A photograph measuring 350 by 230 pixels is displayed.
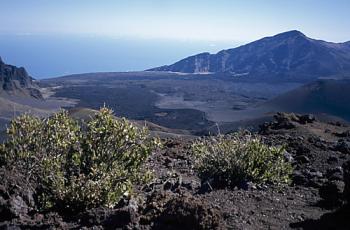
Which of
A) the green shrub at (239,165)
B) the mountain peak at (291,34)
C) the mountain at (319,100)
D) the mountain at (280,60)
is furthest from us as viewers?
the mountain peak at (291,34)

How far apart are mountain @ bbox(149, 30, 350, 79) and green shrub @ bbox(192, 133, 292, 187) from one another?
97.0 metres

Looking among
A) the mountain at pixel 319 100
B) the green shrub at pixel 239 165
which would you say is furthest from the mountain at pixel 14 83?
the green shrub at pixel 239 165

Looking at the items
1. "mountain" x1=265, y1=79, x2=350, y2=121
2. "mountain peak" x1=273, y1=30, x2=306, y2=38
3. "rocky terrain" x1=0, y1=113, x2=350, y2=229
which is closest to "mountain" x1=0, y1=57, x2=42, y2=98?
"mountain" x1=265, y1=79, x2=350, y2=121

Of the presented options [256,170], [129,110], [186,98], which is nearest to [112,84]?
[186,98]

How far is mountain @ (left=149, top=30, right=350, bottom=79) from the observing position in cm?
10838

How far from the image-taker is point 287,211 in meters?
5.91

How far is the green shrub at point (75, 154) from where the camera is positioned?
227 inches

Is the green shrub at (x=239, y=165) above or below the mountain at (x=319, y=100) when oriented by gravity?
above

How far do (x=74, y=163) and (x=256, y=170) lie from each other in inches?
95.1

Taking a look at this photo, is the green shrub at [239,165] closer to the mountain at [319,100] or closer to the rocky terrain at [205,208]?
the rocky terrain at [205,208]

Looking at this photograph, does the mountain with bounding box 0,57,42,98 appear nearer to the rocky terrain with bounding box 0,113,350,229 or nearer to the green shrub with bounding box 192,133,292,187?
the green shrub with bounding box 192,133,292,187

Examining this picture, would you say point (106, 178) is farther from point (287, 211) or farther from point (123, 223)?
point (287, 211)

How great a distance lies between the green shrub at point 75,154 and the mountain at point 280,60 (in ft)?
322

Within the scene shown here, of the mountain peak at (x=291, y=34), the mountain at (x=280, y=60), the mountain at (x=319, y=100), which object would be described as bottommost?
the mountain at (x=319, y=100)
